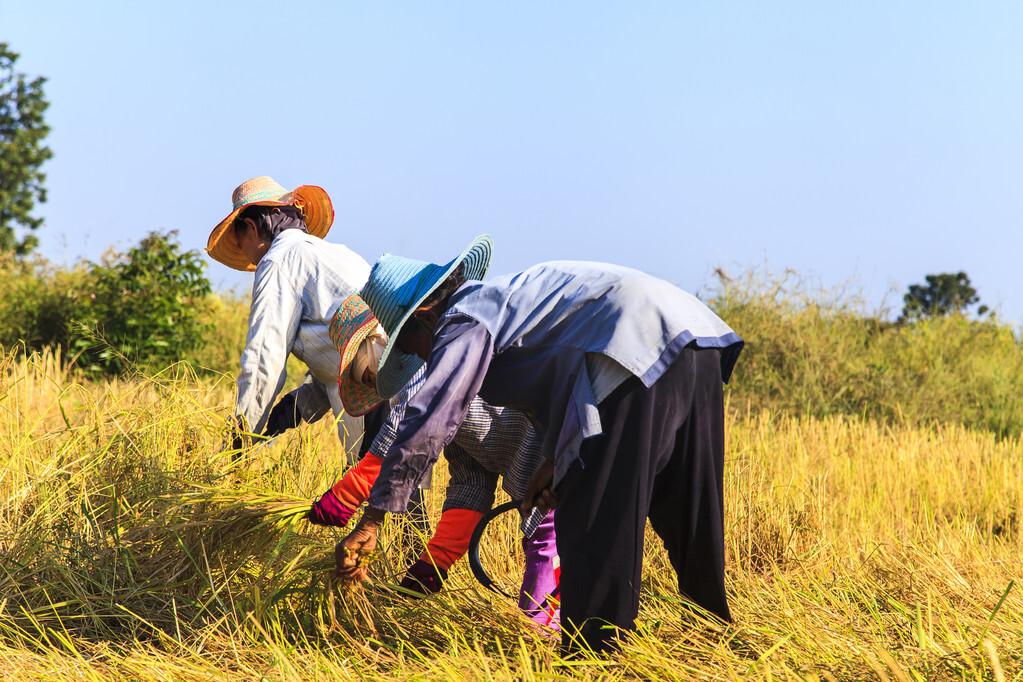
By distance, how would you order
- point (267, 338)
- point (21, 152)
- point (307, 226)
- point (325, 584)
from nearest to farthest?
point (325, 584)
point (267, 338)
point (307, 226)
point (21, 152)

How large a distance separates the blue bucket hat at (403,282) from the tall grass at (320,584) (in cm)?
81

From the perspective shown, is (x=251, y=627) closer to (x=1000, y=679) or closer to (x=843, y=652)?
(x=843, y=652)

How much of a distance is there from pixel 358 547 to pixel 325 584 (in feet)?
1.49

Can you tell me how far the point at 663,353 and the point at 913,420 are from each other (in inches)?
310

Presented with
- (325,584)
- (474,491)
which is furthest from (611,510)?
(325,584)

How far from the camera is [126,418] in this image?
496 centimetres

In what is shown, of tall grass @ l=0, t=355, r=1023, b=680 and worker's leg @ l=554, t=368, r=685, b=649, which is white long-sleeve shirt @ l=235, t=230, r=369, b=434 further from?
worker's leg @ l=554, t=368, r=685, b=649

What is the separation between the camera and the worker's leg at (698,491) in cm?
316

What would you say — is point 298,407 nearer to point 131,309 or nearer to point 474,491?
point 474,491

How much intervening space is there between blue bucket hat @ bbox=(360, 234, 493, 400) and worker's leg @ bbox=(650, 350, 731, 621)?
0.65 meters

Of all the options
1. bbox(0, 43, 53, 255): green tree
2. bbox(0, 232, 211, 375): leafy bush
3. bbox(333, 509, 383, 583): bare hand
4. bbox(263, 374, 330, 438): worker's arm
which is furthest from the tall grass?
bbox(0, 43, 53, 255): green tree

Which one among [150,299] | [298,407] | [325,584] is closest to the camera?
[325,584]

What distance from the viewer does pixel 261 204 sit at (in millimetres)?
4754

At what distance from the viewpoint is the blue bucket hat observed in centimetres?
317
